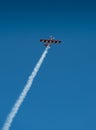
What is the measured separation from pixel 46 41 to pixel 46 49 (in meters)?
6.12

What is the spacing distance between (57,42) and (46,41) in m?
3.33

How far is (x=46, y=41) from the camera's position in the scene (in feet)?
429

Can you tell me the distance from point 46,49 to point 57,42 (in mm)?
5196

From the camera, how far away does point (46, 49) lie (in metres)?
125

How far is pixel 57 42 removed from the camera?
12888 centimetres
